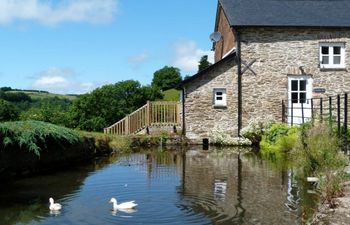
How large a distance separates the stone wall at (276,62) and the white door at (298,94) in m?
0.26

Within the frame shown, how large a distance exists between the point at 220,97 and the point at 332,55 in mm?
6466

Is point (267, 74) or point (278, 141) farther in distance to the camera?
point (267, 74)

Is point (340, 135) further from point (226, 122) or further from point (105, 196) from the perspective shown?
point (226, 122)

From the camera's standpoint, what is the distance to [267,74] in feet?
84.2

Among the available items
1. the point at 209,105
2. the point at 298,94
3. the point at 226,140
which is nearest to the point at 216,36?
the point at 209,105

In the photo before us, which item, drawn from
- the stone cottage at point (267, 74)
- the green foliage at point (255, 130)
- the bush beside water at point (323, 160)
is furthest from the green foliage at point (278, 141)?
the bush beside water at point (323, 160)

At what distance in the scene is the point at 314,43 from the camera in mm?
25703

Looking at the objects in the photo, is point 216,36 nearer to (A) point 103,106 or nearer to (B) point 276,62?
(B) point 276,62

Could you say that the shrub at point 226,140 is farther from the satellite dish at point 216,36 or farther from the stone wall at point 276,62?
the satellite dish at point 216,36

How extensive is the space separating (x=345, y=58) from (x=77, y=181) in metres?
17.6

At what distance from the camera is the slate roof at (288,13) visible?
25.5m

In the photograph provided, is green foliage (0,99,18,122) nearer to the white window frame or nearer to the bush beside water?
the white window frame

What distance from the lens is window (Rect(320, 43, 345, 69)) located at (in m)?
25.8

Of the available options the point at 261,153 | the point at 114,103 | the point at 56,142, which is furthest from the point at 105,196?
the point at 114,103
